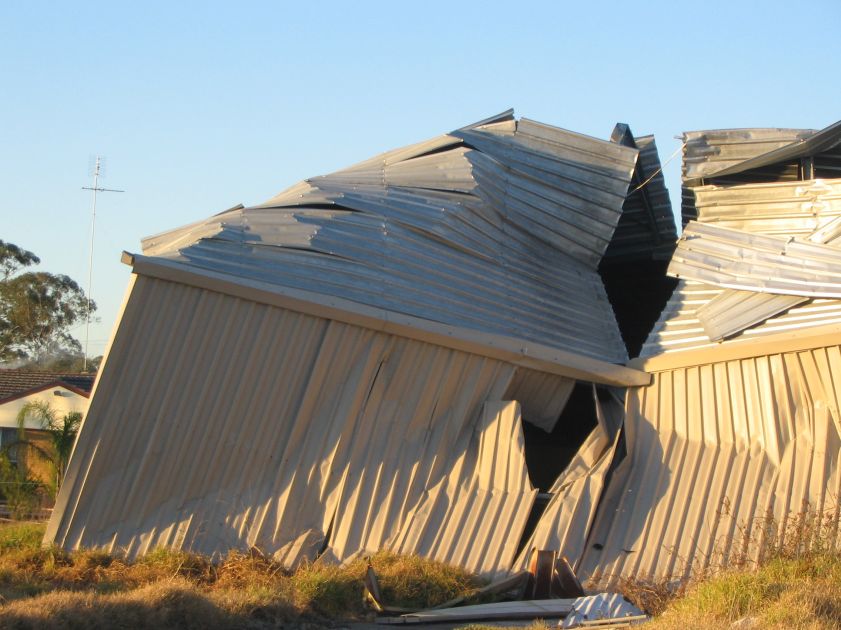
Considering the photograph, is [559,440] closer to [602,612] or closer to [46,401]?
[602,612]

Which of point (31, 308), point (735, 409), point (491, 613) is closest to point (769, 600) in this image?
point (491, 613)

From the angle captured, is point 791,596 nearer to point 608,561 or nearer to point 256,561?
point 608,561

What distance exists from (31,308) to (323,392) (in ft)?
108

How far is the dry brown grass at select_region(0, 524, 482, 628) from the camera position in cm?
726

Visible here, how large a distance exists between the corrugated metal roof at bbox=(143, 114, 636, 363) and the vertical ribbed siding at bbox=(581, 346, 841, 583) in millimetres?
1454

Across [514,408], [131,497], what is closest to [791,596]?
[514,408]

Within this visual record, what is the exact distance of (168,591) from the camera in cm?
766

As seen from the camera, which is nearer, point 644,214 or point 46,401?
point 644,214

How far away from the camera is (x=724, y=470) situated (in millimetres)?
10555

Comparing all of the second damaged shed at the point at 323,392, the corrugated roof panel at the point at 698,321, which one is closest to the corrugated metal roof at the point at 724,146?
the corrugated roof panel at the point at 698,321

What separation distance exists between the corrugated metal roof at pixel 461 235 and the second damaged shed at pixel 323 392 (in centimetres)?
3

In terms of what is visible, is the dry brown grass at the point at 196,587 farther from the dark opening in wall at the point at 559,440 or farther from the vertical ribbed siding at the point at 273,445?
the dark opening in wall at the point at 559,440

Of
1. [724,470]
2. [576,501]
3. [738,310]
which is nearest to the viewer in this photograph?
[724,470]

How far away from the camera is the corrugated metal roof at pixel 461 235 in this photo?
1095 centimetres
